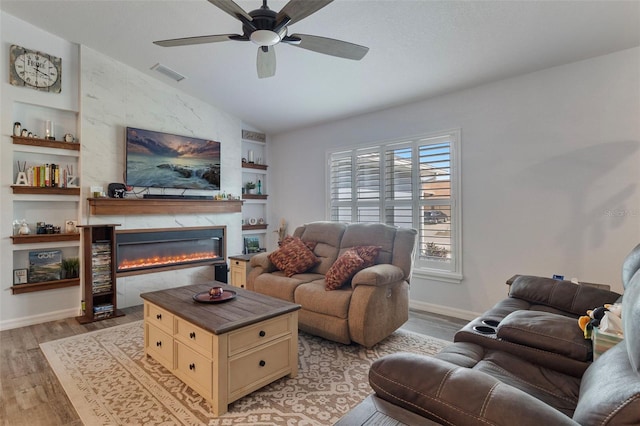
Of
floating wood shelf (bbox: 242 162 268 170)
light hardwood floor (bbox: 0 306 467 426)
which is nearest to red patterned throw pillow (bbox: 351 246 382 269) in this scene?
light hardwood floor (bbox: 0 306 467 426)

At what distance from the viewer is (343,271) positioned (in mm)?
3016

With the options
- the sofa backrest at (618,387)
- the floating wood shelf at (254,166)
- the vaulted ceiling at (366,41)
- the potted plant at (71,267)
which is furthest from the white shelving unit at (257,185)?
the sofa backrest at (618,387)

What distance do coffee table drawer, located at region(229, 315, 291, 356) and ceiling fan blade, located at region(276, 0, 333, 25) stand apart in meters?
1.95

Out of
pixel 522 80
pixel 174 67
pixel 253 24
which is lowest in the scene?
pixel 253 24

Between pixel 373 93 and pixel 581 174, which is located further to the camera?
pixel 373 93

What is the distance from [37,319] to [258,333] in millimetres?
3184

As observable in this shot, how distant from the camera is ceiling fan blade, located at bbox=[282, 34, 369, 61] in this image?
2.14m

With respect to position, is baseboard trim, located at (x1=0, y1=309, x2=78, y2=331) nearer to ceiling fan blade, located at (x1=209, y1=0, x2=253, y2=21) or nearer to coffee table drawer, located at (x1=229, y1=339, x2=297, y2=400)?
coffee table drawer, located at (x1=229, y1=339, x2=297, y2=400)

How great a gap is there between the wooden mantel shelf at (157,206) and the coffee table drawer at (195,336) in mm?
2430

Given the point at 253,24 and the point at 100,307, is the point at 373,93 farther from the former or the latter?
the point at 100,307

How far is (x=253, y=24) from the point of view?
1.94 meters

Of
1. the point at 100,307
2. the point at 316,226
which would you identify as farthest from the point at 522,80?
the point at 100,307

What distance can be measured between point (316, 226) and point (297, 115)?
6.45ft

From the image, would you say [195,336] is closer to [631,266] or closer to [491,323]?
[491,323]
